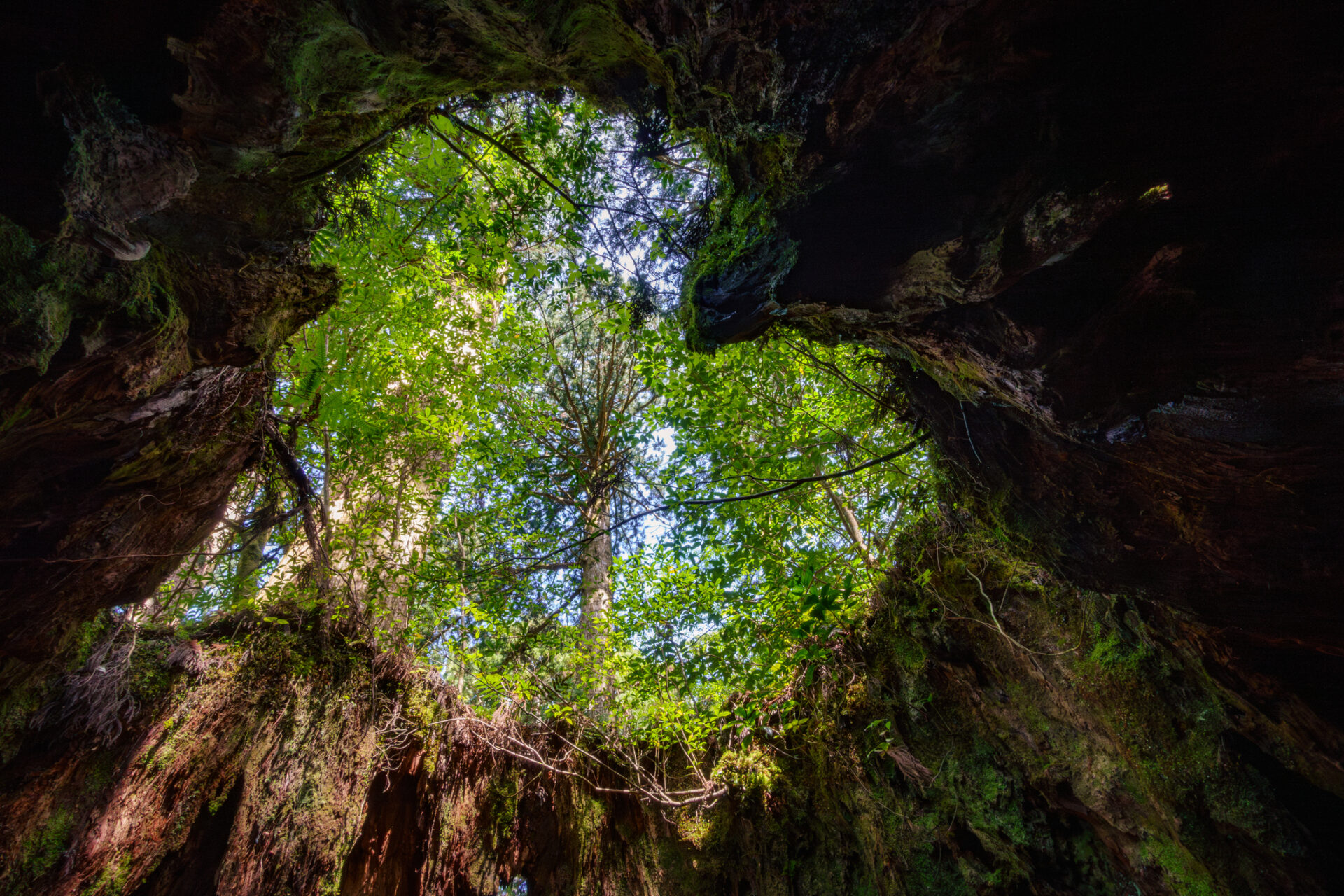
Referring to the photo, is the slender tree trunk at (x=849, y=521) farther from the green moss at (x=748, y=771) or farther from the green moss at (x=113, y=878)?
the green moss at (x=113, y=878)

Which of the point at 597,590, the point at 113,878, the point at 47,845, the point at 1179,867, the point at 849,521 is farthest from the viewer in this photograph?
the point at 597,590

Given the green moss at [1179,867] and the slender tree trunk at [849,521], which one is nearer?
the green moss at [1179,867]

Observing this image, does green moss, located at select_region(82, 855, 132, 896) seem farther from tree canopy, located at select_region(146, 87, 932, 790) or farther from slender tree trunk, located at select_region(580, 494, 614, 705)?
slender tree trunk, located at select_region(580, 494, 614, 705)

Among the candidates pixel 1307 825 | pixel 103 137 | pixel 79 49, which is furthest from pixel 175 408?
pixel 1307 825

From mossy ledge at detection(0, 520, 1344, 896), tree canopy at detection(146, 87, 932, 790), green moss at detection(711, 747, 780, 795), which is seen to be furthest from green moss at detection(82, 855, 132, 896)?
green moss at detection(711, 747, 780, 795)

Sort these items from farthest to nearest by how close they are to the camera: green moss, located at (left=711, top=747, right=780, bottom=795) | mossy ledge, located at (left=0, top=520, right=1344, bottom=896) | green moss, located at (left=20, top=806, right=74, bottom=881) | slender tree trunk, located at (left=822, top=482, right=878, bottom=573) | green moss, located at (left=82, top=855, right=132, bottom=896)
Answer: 1. green moss, located at (left=711, top=747, right=780, bottom=795)
2. slender tree trunk, located at (left=822, top=482, right=878, bottom=573)
3. green moss, located at (left=82, top=855, right=132, bottom=896)
4. green moss, located at (left=20, top=806, right=74, bottom=881)
5. mossy ledge, located at (left=0, top=520, right=1344, bottom=896)

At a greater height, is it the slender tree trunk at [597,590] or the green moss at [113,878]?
the slender tree trunk at [597,590]

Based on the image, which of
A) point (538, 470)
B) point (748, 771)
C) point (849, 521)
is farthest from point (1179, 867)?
point (538, 470)

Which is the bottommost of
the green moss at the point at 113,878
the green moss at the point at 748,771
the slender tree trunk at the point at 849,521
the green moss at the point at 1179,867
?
the green moss at the point at 1179,867

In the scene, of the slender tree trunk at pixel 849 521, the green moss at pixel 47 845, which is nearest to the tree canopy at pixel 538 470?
the slender tree trunk at pixel 849 521

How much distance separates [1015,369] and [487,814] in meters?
6.96

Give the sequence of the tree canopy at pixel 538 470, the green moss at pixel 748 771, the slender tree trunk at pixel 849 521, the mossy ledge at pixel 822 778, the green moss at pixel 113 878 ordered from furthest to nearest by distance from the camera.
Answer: the green moss at pixel 748 771
the slender tree trunk at pixel 849 521
the tree canopy at pixel 538 470
the green moss at pixel 113 878
the mossy ledge at pixel 822 778

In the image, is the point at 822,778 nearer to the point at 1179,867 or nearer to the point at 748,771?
the point at 748,771

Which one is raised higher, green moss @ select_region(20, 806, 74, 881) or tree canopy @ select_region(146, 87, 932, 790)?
tree canopy @ select_region(146, 87, 932, 790)
